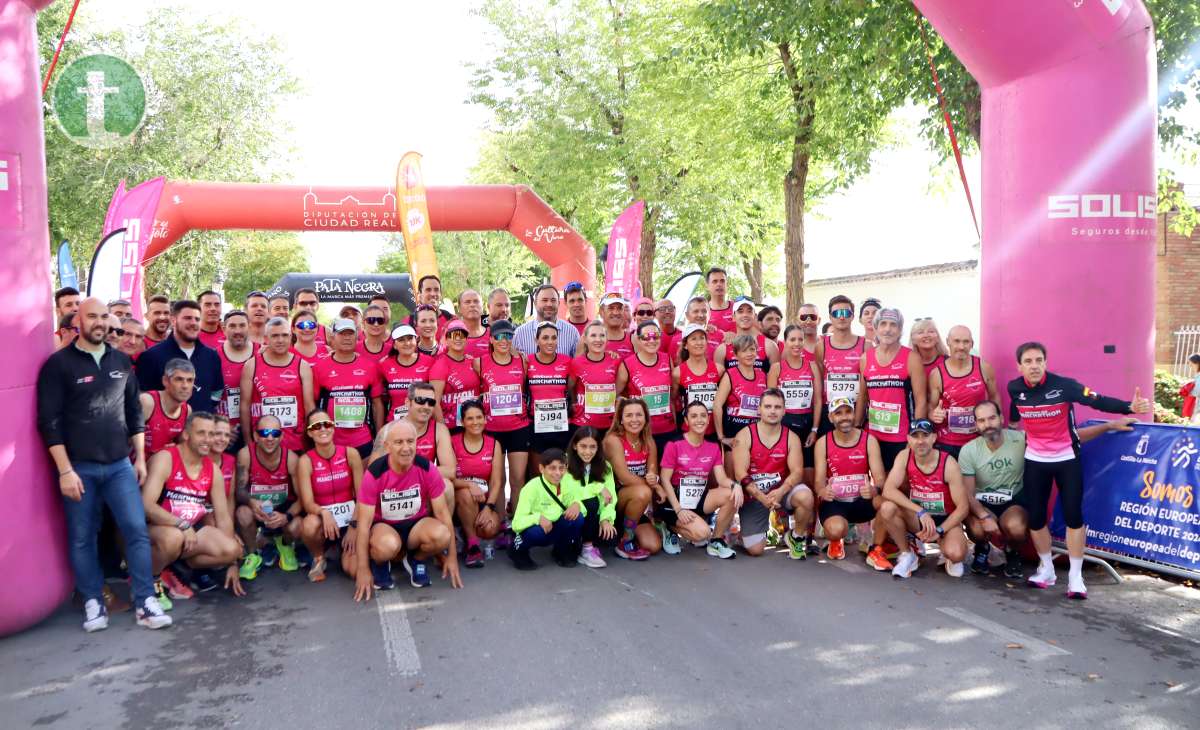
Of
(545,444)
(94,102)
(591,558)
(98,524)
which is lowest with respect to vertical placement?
(591,558)

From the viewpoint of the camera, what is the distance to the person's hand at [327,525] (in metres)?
6.49

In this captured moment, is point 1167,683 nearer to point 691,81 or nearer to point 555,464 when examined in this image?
point 555,464

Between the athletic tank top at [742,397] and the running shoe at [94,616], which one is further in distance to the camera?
the athletic tank top at [742,397]

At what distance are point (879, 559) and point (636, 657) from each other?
2668 millimetres

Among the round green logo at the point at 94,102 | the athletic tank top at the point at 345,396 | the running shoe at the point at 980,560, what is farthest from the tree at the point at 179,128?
the running shoe at the point at 980,560

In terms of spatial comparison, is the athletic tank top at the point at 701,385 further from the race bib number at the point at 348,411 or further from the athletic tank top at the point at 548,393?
the race bib number at the point at 348,411

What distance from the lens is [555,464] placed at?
21.8 ft

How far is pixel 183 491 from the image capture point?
19.8ft

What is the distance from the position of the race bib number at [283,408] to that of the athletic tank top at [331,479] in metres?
0.42

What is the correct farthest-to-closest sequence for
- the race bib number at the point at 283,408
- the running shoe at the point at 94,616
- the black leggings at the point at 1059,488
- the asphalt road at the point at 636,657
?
1. the race bib number at the point at 283,408
2. the black leggings at the point at 1059,488
3. the running shoe at the point at 94,616
4. the asphalt road at the point at 636,657

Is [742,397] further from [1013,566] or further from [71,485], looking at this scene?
[71,485]

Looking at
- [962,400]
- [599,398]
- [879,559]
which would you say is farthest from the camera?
[599,398]

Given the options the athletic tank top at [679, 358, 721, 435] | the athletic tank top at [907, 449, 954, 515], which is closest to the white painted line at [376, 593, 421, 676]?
the athletic tank top at [679, 358, 721, 435]

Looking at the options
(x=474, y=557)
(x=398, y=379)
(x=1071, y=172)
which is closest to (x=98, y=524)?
(x=398, y=379)
